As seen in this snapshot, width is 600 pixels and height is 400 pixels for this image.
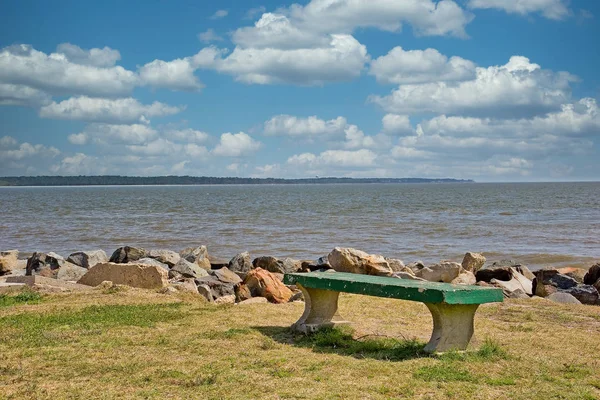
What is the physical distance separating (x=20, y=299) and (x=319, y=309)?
4.82 metres

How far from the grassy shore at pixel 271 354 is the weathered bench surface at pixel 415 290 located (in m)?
0.54

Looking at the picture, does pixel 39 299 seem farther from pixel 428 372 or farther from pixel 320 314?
pixel 428 372

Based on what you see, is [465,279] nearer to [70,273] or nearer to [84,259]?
[70,273]

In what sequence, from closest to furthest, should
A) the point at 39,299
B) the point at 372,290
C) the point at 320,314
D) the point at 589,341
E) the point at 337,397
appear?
the point at 337,397, the point at 372,290, the point at 589,341, the point at 320,314, the point at 39,299

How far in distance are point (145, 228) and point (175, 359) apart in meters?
32.2

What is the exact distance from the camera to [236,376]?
638 cm

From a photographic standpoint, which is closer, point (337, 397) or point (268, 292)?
point (337, 397)

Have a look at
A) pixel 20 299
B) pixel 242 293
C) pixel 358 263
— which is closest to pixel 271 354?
pixel 242 293

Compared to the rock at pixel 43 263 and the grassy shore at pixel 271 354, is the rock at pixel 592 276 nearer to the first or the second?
the grassy shore at pixel 271 354

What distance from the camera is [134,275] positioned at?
1253 centimetres

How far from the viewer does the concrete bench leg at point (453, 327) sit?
23.8 feet

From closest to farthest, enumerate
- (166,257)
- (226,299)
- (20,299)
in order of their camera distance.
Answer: (20,299)
(226,299)
(166,257)

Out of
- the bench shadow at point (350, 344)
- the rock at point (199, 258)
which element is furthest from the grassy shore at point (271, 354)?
the rock at point (199, 258)

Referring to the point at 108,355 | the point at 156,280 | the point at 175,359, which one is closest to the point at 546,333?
the point at 175,359
